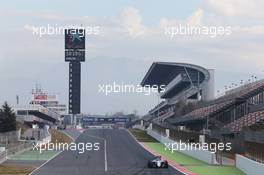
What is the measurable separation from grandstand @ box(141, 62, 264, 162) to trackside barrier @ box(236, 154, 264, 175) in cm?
51

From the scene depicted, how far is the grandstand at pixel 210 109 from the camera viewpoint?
54.1m

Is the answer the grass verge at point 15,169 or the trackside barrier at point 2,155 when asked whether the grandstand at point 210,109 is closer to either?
the grass verge at point 15,169

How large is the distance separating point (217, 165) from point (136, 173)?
997cm

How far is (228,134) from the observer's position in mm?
63031


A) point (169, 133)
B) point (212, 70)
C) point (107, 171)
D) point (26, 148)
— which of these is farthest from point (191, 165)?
point (212, 70)

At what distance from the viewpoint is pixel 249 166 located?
39906 mm

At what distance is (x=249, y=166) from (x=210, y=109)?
50.4 m

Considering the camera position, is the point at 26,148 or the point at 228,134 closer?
the point at 228,134

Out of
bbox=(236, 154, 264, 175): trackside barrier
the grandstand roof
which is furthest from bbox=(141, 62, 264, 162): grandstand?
bbox=(236, 154, 264, 175): trackside barrier

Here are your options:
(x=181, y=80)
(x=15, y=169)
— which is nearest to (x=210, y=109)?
(x=15, y=169)

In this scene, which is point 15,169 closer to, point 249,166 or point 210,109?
point 249,166

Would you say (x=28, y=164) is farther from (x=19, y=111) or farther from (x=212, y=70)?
(x=19, y=111)

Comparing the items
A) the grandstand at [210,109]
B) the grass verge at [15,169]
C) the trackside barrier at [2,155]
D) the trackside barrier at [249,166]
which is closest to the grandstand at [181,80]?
the grandstand at [210,109]

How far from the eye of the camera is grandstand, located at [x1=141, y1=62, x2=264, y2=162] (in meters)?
54.1
